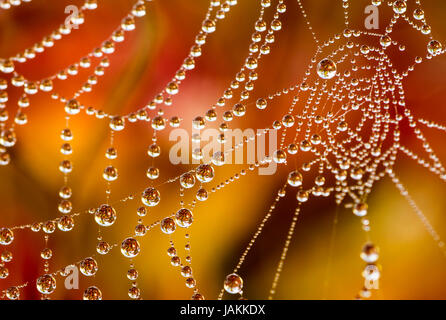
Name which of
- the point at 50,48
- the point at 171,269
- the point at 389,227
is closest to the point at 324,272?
the point at 389,227

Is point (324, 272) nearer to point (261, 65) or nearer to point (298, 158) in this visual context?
point (298, 158)

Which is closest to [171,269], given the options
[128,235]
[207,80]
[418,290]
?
[128,235]

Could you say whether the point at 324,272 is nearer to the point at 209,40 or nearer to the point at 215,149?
the point at 215,149
